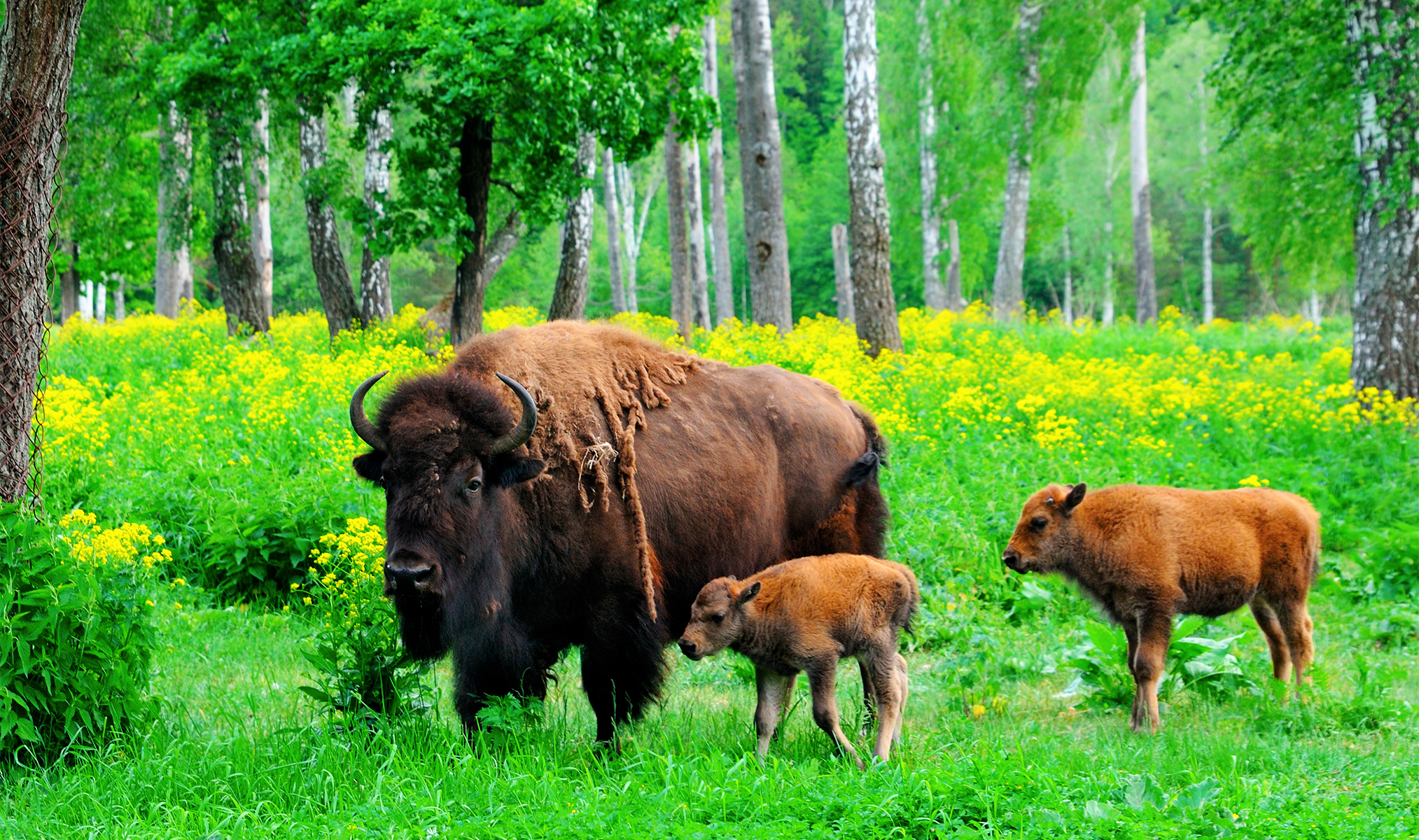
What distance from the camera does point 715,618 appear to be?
481 centimetres

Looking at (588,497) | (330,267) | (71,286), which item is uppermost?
(71,286)

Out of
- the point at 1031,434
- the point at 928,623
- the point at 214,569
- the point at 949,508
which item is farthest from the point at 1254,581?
the point at 214,569

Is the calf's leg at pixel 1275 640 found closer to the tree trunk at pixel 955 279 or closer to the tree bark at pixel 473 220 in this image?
the tree bark at pixel 473 220

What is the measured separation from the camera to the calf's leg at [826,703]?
4.90 metres

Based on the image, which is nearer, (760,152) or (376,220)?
(376,220)

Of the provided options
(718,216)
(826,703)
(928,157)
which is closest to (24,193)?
(826,703)

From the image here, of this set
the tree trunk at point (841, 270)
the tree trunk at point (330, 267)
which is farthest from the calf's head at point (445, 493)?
the tree trunk at point (841, 270)

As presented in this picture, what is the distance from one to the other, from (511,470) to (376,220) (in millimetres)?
8883

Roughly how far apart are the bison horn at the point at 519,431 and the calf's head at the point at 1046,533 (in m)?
2.90

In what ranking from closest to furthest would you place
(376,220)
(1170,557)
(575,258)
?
(1170,557) → (376,220) → (575,258)

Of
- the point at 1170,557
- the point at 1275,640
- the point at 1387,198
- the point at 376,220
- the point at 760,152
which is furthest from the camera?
the point at 760,152

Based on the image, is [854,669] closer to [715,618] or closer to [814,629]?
[814,629]

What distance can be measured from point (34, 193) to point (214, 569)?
12.9 ft

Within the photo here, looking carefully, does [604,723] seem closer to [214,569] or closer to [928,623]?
[928,623]
